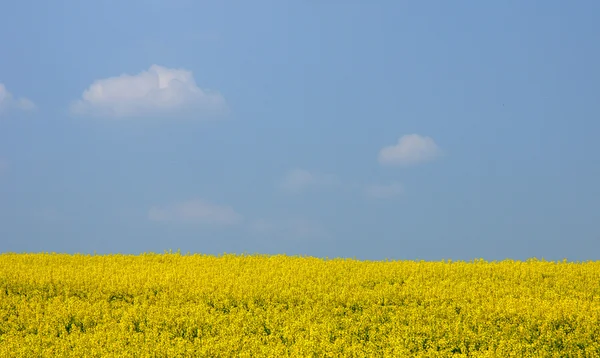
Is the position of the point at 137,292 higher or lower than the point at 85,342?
higher

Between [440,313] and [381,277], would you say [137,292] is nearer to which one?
[381,277]

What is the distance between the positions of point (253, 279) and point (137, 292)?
2623 millimetres

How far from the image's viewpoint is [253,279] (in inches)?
571

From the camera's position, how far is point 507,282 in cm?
1440

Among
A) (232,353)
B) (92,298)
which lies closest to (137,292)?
(92,298)

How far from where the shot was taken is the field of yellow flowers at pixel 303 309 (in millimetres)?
10000

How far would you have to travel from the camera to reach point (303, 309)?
12.2m

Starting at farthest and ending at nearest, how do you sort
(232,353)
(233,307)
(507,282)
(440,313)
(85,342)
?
1. (507,282)
2. (233,307)
3. (440,313)
4. (85,342)
5. (232,353)

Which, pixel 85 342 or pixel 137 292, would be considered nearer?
pixel 85 342

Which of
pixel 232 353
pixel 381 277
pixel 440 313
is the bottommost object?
pixel 232 353

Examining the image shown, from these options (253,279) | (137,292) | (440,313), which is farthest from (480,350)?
(137,292)

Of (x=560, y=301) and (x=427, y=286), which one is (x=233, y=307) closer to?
(x=427, y=286)

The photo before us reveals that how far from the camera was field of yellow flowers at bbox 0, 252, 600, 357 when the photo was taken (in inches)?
394

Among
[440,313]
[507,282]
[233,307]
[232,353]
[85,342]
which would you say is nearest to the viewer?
[232,353]
